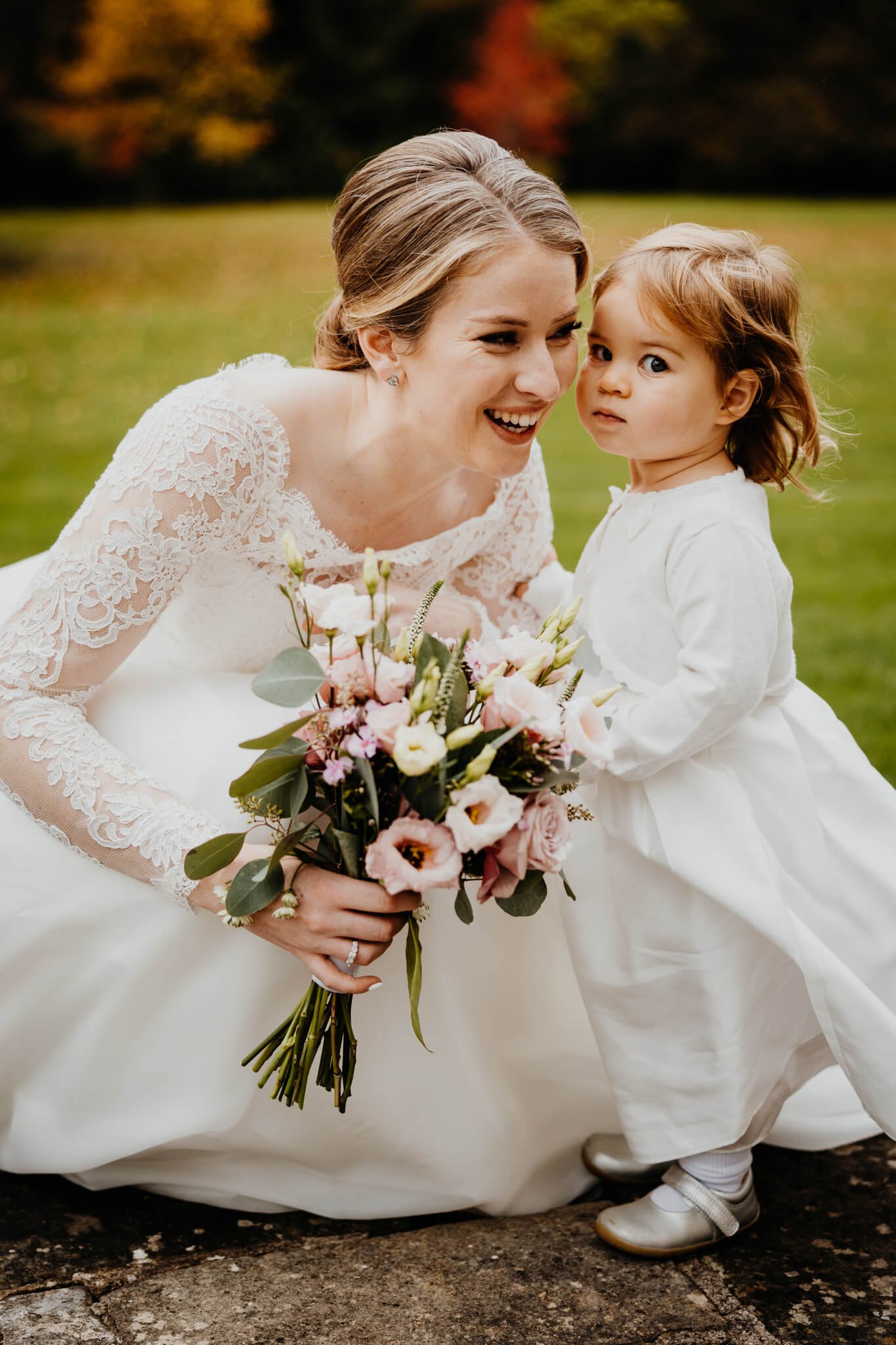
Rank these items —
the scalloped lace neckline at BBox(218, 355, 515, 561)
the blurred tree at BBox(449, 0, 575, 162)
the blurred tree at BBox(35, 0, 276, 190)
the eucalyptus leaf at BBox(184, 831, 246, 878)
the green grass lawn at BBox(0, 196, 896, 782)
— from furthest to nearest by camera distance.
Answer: the blurred tree at BBox(449, 0, 575, 162), the blurred tree at BBox(35, 0, 276, 190), the green grass lawn at BBox(0, 196, 896, 782), the scalloped lace neckline at BBox(218, 355, 515, 561), the eucalyptus leaf at BBox(184, 831, 246, 878)

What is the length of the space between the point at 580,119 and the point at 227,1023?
22.2 metres

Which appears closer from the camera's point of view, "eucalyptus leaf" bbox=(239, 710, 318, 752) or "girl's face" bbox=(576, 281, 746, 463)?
"eucalyptus leaf" bbox=(239, 710, 318, 752)

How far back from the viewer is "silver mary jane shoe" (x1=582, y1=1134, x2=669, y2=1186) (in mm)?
2535

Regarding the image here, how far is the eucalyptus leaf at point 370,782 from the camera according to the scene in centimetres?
180

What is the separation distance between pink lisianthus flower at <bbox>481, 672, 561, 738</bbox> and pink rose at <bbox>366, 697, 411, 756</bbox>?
0.14 m

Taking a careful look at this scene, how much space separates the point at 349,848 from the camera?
1.97 metres

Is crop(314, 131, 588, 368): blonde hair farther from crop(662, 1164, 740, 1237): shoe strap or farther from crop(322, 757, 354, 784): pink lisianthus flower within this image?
crop(662, 1164, 740, 1237): shoe strap

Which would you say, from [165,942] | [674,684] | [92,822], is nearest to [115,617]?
[92,822]

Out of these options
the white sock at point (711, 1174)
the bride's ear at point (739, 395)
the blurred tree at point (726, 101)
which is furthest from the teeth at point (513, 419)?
the blurred tree at point (726, 101)

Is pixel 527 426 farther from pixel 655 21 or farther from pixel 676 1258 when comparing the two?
pixel 655 21

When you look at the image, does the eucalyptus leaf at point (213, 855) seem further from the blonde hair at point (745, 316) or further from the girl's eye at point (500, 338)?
the blonde hair at point (745, 316)

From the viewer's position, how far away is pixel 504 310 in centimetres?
233

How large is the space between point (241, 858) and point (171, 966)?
11.1 inches

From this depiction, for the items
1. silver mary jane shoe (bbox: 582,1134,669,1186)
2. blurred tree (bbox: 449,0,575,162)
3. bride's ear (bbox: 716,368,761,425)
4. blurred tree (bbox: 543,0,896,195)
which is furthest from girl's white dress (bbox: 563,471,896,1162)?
blurred tree (bbox: 543,0,896,195)
